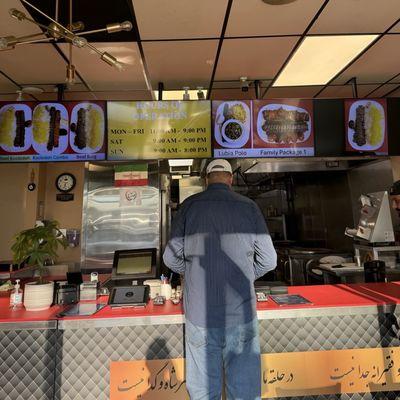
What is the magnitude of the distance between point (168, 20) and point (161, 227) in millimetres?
2561

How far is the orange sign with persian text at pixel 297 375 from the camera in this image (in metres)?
1.86

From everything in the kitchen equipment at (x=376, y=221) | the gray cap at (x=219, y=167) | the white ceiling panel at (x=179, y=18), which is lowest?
the kitchen equipment at (x=376, y=221)

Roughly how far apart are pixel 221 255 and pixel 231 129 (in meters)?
1.66

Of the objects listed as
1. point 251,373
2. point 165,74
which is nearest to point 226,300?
point 251,373

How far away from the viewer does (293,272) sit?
15.5 ft

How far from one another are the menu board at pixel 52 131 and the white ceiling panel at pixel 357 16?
2.01 m

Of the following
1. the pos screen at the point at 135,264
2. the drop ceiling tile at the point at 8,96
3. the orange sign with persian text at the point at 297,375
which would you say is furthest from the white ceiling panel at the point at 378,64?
the drop ceiling tile at the point at 8,96

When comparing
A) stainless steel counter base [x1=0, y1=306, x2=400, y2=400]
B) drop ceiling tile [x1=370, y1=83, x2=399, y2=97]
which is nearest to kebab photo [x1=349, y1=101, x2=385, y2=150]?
drop ceiling tile [x1=370, y1=83, x2=399, y2=97]

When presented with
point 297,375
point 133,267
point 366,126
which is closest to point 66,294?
point 133,267

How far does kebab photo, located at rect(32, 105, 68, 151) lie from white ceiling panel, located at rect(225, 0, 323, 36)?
67.9 inches

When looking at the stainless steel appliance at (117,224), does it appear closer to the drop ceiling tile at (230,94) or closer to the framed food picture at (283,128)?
the drop ceiling tile at (230,94)

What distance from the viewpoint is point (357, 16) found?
2285mm

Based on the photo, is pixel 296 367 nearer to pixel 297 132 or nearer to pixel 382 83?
pixel 297 132

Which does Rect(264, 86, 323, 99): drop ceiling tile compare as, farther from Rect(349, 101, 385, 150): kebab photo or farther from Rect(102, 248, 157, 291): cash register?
Rect(102, 248, 157, 291): cash register
